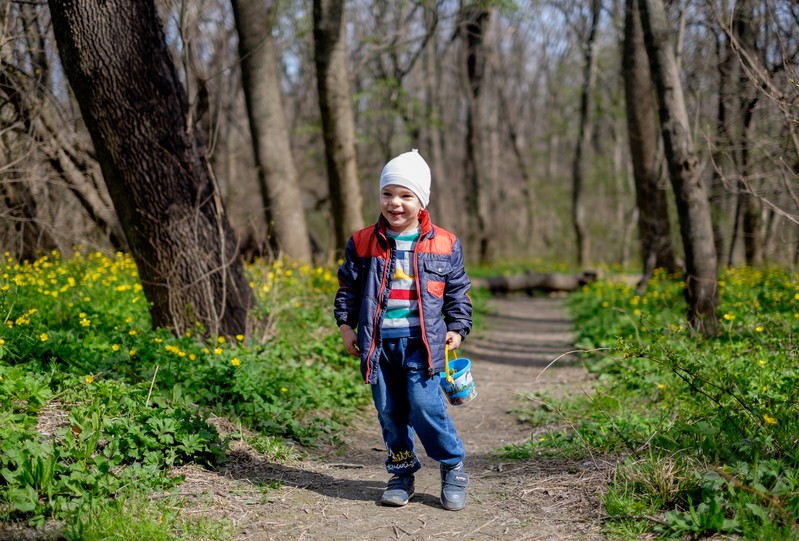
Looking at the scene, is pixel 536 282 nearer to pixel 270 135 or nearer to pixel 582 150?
pixel 582 150

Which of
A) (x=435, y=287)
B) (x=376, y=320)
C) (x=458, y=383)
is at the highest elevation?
(x=435, y=287)

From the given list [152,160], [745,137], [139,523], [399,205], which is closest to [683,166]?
[745,137]

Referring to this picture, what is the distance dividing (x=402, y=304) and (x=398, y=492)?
106 cm

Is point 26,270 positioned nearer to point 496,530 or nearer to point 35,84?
point 35,84

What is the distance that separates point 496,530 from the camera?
10.6 feet

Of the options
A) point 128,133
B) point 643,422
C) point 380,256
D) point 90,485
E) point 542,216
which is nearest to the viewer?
point 90,485

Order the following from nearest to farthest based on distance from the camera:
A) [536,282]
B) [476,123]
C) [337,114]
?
[337,114], [536,282], [476,123]

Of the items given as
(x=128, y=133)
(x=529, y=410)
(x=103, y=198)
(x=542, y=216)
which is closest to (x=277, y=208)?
(x=103, y=198)

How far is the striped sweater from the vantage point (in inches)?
132

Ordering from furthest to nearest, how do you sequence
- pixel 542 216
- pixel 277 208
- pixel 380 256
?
pixel 542 216
pixel 277 208
pixel 380 256

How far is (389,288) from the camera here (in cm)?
339

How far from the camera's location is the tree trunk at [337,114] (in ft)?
28.8

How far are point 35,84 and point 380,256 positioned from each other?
5397 millimetres

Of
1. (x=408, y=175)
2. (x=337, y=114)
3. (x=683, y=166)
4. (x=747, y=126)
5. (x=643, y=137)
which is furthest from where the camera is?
(x=643, y=137)
